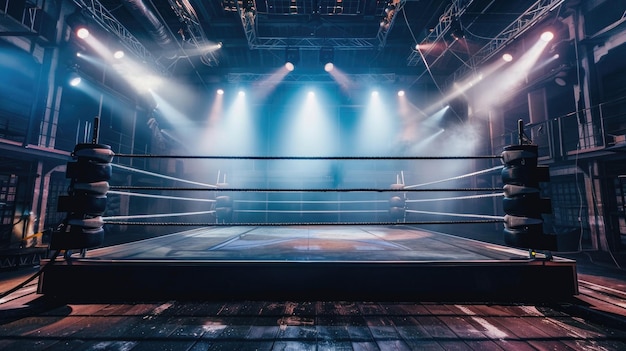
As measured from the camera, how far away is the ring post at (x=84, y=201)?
1606 millimetres

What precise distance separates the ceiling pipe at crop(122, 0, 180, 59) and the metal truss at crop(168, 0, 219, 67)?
659mm

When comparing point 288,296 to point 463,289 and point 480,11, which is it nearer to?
point 463,289

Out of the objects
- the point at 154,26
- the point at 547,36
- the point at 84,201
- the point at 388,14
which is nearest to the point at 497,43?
the point at 547,36

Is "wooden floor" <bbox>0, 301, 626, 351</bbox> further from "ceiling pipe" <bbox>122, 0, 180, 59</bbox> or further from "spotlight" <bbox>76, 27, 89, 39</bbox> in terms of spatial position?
"spotlight" <bbox>76, 27, 89, 39</bbox>

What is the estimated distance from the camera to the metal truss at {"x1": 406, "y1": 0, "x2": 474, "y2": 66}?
629 centimetres

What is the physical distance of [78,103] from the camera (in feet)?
28.9

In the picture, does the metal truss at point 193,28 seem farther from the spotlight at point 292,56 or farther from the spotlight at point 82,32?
the spotlight at point 82,32

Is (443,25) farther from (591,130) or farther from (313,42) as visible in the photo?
(591,130)

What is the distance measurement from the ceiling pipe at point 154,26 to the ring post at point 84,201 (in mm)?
6639

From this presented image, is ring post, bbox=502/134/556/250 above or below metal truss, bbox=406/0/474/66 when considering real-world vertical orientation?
below

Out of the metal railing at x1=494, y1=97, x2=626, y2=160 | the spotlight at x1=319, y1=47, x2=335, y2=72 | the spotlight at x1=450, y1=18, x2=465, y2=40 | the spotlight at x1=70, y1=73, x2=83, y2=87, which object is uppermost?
the spotlight at x1=319, y1=47, x2=335, y2=72

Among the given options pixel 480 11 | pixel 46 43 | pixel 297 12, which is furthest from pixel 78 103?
pixel 480 11

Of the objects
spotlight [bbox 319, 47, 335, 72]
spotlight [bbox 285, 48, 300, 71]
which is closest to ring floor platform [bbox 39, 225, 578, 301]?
spotlight [bbox 319, 47, 335, 72]

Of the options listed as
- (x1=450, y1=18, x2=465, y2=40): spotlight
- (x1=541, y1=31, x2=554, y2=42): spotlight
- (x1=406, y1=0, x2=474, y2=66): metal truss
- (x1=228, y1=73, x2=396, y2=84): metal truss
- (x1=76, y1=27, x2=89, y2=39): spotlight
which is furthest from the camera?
(x1=228, y1=73, x2=396, y2=84): metal truss
